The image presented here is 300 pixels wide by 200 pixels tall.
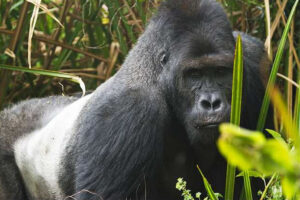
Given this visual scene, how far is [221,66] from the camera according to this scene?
2.65 meters

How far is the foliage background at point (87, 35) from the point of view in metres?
3.97

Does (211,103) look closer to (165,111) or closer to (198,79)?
(198,79)

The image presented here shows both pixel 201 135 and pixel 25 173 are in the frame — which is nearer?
pixel 201 135

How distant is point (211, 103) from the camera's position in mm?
2480

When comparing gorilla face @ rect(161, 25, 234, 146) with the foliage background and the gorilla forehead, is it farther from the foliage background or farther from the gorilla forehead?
the foliage background

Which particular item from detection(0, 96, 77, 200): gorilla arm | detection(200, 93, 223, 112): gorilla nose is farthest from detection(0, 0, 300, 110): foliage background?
detection(200, 93, 223, 112): gorilla nose

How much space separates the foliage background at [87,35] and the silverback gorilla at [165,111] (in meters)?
0.85

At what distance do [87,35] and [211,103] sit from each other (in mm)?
2731

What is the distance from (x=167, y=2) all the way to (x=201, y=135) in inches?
31.9

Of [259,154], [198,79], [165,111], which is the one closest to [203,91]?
[198,79]

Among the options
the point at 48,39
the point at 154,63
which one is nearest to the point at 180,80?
the point at 154,63

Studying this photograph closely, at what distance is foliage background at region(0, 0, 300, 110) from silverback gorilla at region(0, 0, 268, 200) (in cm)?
85

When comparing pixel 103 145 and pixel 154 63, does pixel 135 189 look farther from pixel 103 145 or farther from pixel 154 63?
pixel 154 63

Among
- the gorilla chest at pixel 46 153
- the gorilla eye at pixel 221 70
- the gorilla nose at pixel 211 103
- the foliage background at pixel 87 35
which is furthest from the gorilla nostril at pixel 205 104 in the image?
the foliage background at pixel 87 35
